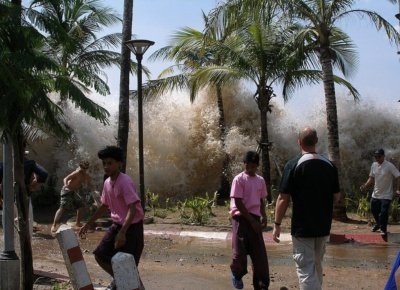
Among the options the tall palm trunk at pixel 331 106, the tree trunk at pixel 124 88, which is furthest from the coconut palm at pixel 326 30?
the tree trunk at pixel 124 88

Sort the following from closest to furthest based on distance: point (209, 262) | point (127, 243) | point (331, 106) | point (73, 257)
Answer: point (73, 257), point (127, 243), point (209, 262), point (331, 106)

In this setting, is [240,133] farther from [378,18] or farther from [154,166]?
[378,18]

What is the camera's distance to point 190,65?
20500mm

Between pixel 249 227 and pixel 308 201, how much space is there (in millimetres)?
1277

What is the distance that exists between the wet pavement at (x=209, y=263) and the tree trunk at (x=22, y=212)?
144cm

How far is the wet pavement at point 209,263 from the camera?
805cm

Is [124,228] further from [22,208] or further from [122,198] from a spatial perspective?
[22,208]

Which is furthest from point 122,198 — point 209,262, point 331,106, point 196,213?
point 331,106

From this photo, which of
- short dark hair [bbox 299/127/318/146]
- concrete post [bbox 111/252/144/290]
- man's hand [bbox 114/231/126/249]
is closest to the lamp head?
man's hand [bbox 114/231/126/249]

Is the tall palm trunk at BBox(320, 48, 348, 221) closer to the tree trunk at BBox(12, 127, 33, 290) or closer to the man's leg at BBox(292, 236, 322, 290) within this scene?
the man's leg at BBox(292, 236, 322, 290)

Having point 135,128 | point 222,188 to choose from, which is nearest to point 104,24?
point 135,128

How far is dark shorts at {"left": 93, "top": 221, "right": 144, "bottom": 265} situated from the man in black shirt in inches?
57.3

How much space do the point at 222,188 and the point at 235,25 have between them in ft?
19.3

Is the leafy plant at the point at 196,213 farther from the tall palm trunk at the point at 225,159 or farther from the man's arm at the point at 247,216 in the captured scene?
the man's arm at the point at 247,216
